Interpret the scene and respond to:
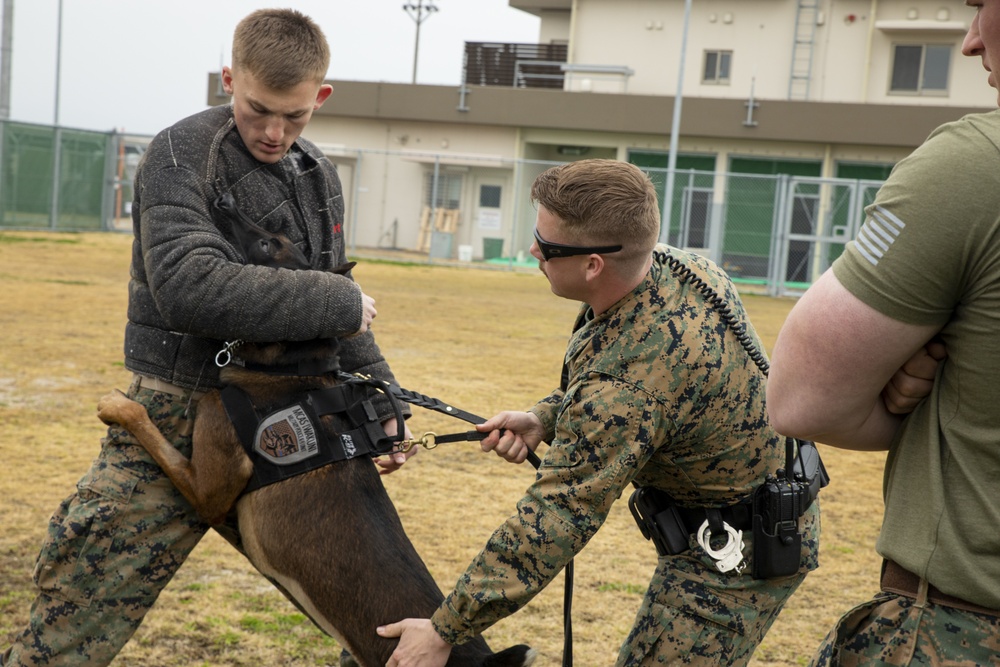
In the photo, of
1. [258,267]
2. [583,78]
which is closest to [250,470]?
[258,267]

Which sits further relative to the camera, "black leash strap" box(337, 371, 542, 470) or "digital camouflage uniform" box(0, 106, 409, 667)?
"black leash strap" box(337, 371, 542, 470)

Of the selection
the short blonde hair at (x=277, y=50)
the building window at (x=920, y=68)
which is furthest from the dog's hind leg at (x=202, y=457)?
the building window at (x=920, y=68)

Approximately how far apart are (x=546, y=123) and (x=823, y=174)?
9.19m

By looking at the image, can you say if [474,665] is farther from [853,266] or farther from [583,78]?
[583,78]

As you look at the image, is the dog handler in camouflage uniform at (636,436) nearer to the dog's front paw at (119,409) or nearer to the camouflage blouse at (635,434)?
the camouflage blouse at (635,434)

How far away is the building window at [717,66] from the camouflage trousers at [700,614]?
109 feet

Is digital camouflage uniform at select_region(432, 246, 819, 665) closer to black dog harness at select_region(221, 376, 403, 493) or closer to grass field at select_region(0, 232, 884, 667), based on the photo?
black dog harness at select_region(221, 376, 403, 493)

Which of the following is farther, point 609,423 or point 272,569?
point 272,569

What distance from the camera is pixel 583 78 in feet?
115

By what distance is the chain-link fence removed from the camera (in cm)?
2472

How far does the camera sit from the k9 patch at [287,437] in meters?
2.86

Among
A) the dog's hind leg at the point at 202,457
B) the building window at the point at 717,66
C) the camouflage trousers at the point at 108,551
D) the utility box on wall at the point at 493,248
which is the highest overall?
the building window at the point at 717,66

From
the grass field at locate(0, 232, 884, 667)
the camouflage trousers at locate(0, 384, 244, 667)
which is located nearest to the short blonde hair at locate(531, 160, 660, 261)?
the camouflage trousers at locate(0, 384, 244, 667)

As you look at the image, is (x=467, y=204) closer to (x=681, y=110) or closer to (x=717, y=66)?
(x=681, y=110)
